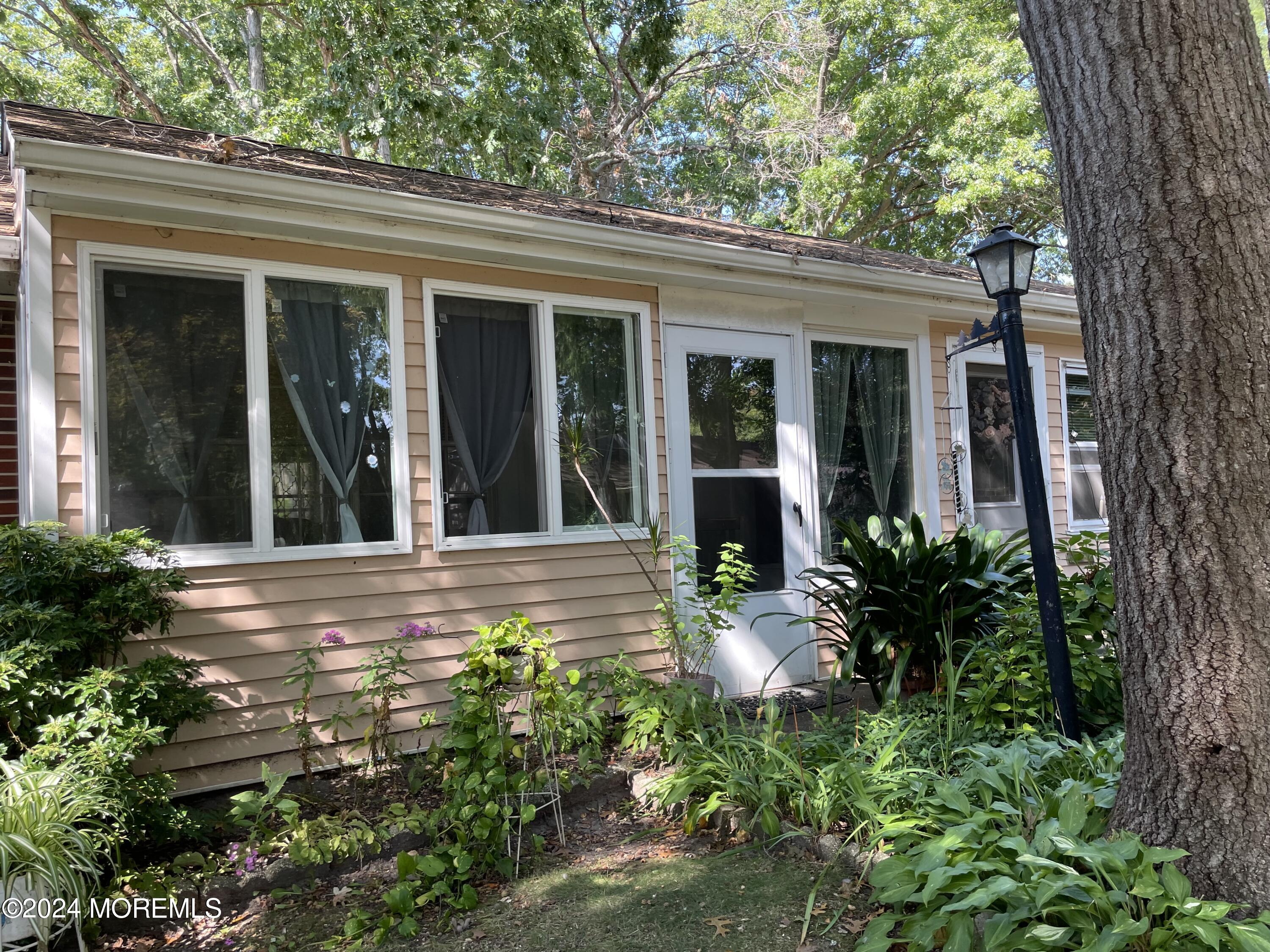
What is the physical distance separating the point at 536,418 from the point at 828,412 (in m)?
2.24

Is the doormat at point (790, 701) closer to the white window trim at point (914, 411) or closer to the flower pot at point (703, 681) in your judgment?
the flower pot at point (703, 681)

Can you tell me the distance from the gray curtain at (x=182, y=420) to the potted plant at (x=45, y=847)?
141cm

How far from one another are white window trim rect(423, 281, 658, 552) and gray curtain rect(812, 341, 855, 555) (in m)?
1.36

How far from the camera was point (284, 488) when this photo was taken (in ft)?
13.4

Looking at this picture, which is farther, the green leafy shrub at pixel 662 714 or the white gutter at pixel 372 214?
the green leafy shrub at pixel 662 714

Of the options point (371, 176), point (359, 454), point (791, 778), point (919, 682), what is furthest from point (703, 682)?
point (371, 176)

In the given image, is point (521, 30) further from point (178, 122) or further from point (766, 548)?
point (766, 548)

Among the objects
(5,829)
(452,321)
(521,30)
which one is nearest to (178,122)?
(521,30)

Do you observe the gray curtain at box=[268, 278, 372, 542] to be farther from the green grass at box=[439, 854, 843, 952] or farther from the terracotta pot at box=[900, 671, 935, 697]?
the terracotta pot at box=[900, 671, 935, 697]

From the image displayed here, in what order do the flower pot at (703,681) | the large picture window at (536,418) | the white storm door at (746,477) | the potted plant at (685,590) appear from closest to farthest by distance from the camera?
1. the flower pot at (703,681)
2. the potted plant at (685,590)
3. the large picture window at (536,418)
4. the white storm door at (746,477)

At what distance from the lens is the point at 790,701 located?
502cm

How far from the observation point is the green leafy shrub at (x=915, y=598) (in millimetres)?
4270

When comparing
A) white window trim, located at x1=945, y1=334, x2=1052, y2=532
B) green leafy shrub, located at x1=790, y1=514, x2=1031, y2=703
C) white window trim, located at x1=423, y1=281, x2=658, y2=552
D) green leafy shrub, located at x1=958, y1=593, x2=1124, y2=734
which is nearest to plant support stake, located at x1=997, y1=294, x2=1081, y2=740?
green leafy shrub, located at x1=958, y1=593, x2=1124, y2=734

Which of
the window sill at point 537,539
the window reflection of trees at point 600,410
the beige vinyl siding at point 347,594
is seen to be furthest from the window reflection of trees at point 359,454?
the window reflection of trees at point 600,410
